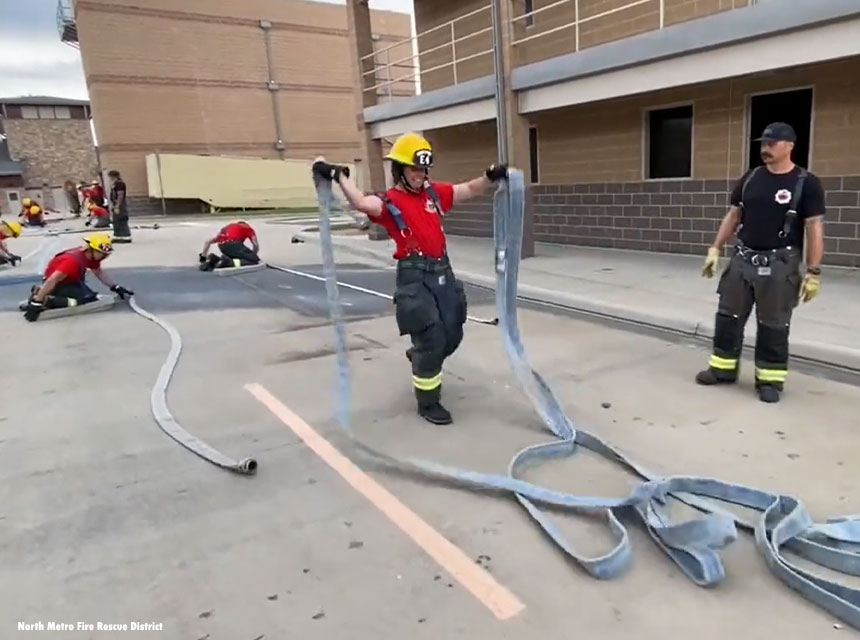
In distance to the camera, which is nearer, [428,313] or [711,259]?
[428,313]

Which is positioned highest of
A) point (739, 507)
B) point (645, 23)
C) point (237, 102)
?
point (237, 102)

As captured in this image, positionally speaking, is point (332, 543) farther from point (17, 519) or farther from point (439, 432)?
point (17, 519)

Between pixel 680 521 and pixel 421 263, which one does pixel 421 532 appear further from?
pixel 421 263

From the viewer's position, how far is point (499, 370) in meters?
5.85

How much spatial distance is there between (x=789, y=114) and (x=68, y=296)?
1018 centimetres

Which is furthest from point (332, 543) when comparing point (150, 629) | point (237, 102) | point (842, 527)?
point (237, 102)

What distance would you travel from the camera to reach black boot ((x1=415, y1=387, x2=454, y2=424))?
183 inches

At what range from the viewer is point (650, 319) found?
7.16 meters

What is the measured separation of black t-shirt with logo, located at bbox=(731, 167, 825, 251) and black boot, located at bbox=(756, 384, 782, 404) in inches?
38.2

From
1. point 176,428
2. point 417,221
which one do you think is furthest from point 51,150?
point 417,221

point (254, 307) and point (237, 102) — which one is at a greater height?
point (237, 102)

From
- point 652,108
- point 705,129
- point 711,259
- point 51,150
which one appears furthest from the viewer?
point 51,150

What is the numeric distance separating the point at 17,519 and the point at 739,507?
3678 millimetres

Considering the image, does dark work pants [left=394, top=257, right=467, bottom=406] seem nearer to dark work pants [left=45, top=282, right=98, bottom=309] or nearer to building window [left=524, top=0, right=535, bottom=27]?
dark work pants [left=45, top=282, right=98, bottom=309]
